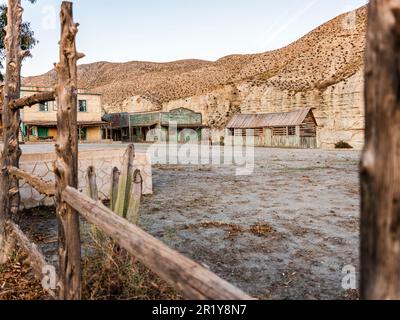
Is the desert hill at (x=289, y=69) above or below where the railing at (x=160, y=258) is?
above

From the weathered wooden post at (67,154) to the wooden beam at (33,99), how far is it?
0.42 m

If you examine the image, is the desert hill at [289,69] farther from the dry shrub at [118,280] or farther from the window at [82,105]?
the dry shrub at [118,280]

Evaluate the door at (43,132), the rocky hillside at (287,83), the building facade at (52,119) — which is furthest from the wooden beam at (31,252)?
the door at (43,132)

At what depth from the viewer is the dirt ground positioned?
3980mm

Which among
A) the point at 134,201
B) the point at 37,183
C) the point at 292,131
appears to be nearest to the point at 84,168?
the point at 37,183

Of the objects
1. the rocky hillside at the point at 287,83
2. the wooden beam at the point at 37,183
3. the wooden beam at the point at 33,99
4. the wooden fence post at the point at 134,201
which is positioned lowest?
the wooden fence post at the point at 134,201

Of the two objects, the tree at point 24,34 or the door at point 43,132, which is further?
the door at point 43,132

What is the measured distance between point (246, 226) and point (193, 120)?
142 ft

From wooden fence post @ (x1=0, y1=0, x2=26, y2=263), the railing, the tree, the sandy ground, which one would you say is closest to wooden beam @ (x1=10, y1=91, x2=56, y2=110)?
wooden fence post @ (x1=0, y1=0, x2=26, y2=263)

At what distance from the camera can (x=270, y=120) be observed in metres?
42.5

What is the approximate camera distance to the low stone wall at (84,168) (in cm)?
714

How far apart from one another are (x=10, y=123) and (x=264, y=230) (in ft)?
13.9

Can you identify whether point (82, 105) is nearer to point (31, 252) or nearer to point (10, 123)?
point (10, 123)
